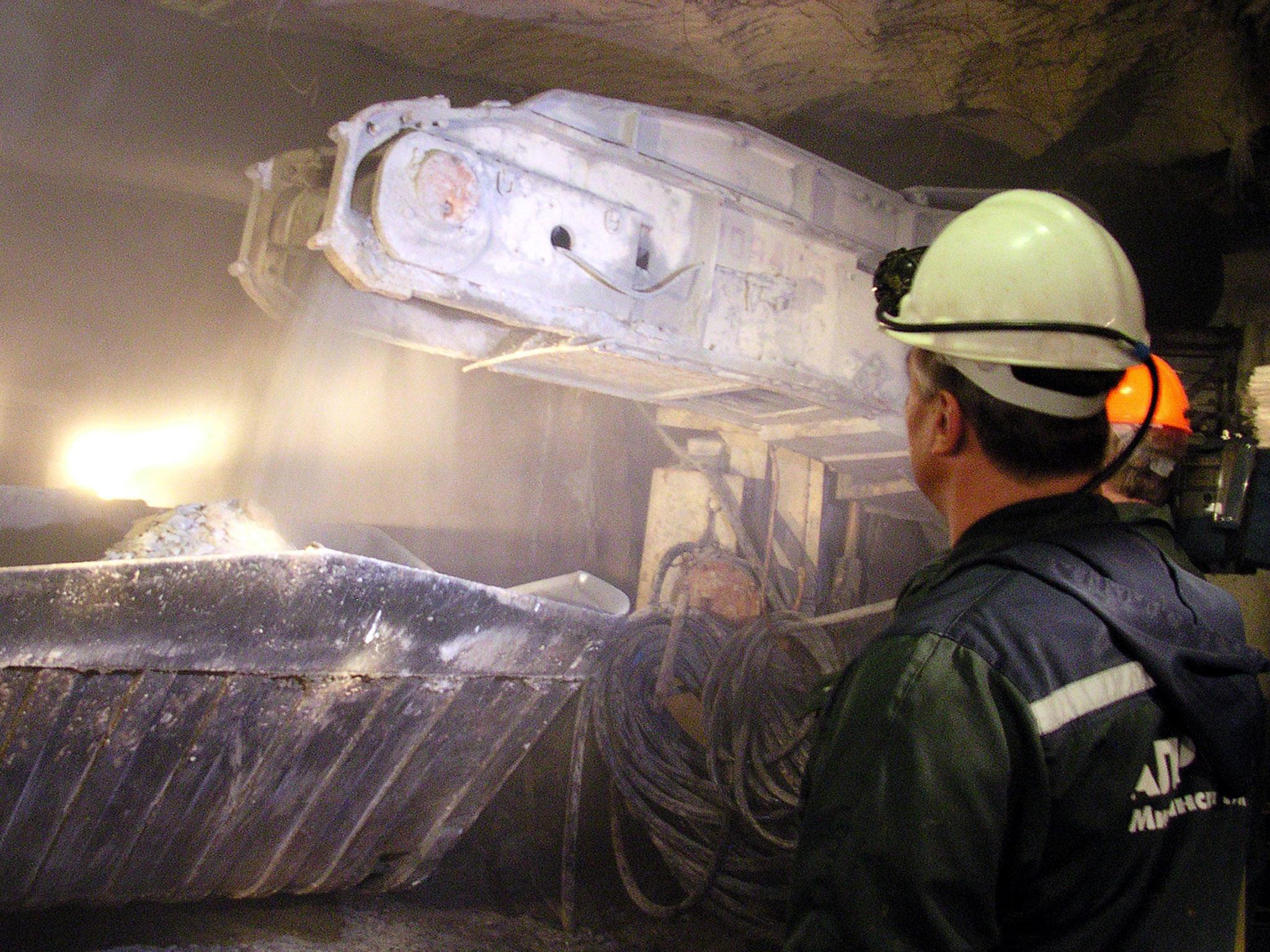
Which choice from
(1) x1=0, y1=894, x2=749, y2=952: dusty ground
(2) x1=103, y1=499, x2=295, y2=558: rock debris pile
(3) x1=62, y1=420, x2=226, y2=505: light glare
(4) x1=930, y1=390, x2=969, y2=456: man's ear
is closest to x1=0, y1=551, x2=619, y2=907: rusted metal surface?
(1) x1=0, y1=894, x2=749, y2=952: dusty ground

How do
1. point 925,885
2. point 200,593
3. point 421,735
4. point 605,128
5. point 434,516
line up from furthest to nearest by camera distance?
point 434,516
point 605,128
point 421,735
point 200,593
point 925,885

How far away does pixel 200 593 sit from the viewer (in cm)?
217

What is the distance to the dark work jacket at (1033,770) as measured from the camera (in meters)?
0.90

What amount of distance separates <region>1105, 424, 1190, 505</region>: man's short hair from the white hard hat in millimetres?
951

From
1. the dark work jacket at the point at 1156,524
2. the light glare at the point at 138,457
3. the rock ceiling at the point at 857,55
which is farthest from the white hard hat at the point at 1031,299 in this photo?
the light glare at the point at 138,457

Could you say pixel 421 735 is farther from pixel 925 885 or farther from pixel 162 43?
pixel 162 43

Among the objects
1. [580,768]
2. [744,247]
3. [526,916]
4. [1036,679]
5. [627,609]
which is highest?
[744,247]

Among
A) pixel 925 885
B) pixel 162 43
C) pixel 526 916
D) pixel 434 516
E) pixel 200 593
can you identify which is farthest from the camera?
pixel 434 516

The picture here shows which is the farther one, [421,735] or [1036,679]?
[421,735]

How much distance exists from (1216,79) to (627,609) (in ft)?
13.0

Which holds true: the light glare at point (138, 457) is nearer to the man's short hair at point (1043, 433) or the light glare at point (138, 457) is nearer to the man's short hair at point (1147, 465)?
the man's short hair at point (1147, 465)

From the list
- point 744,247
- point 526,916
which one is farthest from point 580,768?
point 744,247

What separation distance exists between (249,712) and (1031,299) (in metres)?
2.26

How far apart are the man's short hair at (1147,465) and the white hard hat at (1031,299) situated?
95cm
